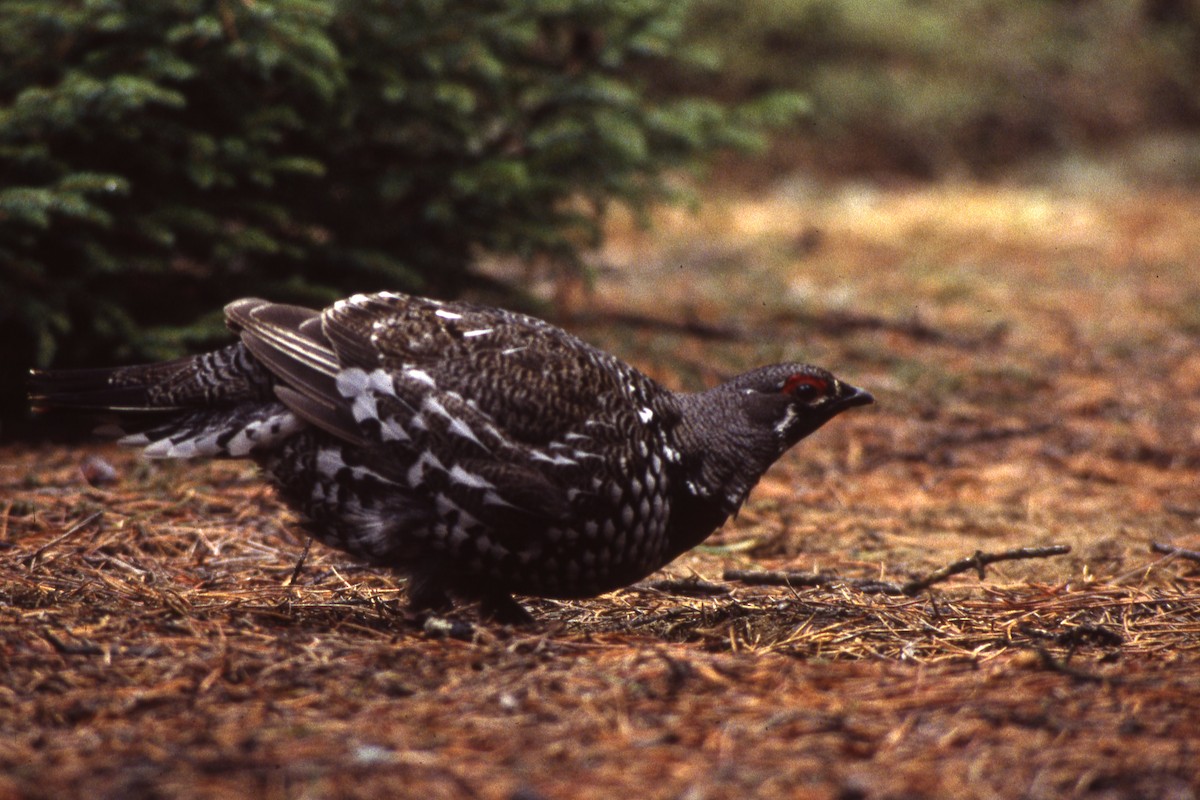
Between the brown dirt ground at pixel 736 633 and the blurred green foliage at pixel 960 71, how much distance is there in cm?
516

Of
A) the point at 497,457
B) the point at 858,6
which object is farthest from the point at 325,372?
the point at 858,6

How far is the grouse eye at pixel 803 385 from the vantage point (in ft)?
13.4

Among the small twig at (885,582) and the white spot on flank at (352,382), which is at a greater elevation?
the white spot on flank at (352,382)

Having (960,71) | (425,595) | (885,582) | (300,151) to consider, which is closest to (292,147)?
(300,151)

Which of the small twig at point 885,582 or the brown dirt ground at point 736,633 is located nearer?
A: the brown dirt ground at point 736,633

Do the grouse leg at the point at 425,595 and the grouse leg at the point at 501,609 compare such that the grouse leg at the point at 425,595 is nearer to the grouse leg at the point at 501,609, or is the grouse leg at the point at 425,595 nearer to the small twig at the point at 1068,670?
the grouse leg at the point at 501,609

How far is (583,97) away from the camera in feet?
21.0

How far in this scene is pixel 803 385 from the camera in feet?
13.4

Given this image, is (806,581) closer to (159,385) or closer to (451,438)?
(451,438)

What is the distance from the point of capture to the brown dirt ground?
2.46 metres

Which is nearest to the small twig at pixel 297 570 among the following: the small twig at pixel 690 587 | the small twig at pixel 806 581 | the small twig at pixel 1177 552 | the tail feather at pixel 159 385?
the tail feather at pixel 159 385

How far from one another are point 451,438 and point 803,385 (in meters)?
1.26

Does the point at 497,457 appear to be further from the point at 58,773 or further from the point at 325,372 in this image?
the point at 58,773

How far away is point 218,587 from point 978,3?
12.2 metres
